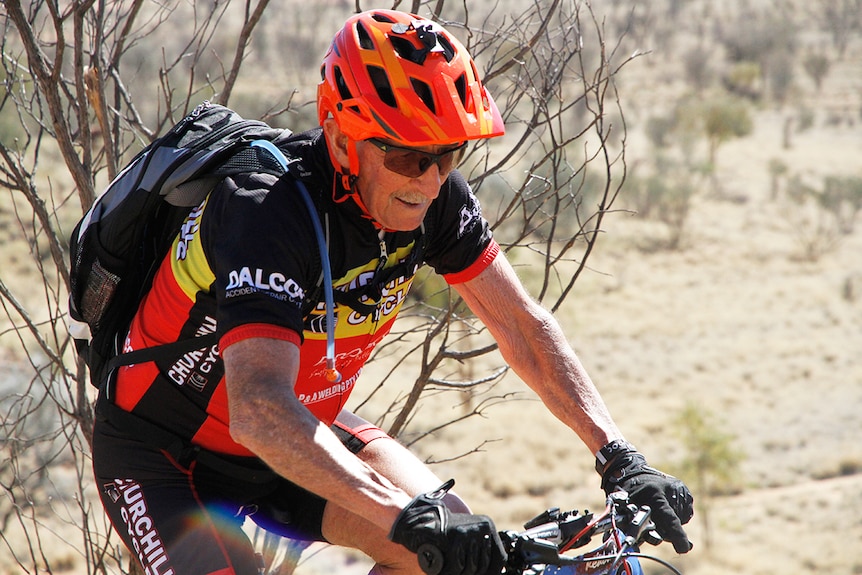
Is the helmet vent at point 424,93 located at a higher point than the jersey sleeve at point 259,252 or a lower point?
higher

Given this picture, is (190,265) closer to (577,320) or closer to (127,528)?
(127,528)

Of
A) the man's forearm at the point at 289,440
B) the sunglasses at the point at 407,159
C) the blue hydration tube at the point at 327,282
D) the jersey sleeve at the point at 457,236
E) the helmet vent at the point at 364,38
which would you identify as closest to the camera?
the man's forearm at the point at 289,440

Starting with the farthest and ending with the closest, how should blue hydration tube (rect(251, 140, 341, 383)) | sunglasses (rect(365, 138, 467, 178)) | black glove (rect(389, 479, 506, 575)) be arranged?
sunglasses (rect(365, 138, 467, 178)) < blue hydration tube (rect(251, 140, 341, 383)) < black glove (rect(389, 479, 506, 575))

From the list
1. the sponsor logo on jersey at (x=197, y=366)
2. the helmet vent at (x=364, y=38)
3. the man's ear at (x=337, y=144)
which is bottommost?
the sponsor logo on jersey at (x=197, y=366)

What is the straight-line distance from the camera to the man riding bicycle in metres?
2.04

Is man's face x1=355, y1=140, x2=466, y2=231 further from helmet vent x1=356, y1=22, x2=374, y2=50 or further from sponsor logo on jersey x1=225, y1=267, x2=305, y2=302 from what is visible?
sponsor logo on jersey x1=225, y1=267, x2=305, y2=302

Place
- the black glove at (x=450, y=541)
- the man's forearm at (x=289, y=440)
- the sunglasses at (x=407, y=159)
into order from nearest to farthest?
the black glove at (x=450, y=541) < the man's forearm at (x=289, y=440) < the sunglasses at (x=407, y=159)

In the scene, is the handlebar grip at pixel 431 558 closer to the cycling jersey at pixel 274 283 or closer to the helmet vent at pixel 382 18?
the cycling jersey at pixel 274 283

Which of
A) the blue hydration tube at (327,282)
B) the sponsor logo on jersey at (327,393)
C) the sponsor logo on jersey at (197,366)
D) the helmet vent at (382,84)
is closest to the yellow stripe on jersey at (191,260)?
the sponsor logo on jersey at (197,366)

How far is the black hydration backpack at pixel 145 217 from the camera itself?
2.30 meters

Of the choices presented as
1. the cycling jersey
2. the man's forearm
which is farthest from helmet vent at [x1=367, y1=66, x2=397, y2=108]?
the man's forearm

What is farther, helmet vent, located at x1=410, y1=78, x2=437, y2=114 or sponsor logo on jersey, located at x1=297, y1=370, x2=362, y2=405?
sponsor logo on jersey, located at x1=297, y1=370, x2=362, y2=405

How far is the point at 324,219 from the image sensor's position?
7.44 ft

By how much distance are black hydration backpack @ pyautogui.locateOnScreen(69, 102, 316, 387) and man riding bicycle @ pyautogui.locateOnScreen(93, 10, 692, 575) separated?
7 cm
